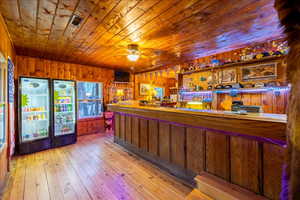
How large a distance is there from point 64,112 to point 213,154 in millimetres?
4236

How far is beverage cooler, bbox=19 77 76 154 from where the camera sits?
11.5ft

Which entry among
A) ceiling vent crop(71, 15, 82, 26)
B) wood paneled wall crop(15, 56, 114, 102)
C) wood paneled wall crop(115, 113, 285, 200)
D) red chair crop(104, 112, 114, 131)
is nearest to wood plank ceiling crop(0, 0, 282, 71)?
ceiling vent crop(71, 15, 82, 26)

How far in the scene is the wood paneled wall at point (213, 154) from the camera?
1.48 meters

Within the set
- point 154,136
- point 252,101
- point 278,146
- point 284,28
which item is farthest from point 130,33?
point 252,101

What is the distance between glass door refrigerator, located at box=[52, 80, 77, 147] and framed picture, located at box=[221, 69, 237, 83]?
4467mm

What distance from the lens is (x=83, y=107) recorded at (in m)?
5.17

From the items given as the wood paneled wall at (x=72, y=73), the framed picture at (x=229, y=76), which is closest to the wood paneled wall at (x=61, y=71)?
the wood paneled wall at (x=72, y=73)

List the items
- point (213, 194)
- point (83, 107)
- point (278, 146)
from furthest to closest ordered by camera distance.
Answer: point (83, 107)
point (213, 194)
point (278, 146)

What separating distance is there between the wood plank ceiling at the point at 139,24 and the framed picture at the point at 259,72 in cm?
64

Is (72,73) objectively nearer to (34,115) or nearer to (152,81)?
(34,115)

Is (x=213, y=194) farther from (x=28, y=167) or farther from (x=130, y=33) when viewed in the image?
(x=28, y=167)

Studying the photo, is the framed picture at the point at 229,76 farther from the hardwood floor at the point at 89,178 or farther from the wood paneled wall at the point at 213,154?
the hardwood floor at the point at 89,178

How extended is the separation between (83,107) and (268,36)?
569 cm

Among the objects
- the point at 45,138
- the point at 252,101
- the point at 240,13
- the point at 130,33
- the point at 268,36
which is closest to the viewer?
the point at 240,13
